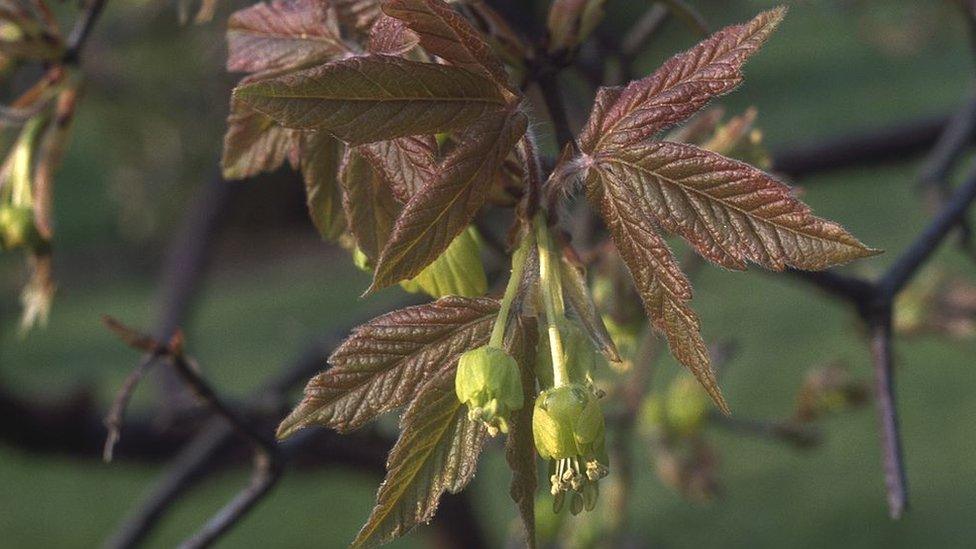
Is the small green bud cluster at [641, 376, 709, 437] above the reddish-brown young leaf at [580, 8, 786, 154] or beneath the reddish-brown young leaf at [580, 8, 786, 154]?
beneath

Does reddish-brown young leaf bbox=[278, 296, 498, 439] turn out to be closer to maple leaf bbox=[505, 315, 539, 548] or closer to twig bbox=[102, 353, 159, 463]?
maple leaf bbox=[505, 315, 539, 548]

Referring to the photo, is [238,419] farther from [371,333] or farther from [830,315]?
[830,315]

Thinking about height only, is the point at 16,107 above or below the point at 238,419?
above

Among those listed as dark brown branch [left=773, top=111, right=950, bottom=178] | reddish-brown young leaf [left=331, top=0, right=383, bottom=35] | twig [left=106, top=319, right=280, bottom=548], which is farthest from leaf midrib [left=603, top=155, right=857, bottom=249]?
dark brown branch [left=773, top=111, right=950, bottom=178]

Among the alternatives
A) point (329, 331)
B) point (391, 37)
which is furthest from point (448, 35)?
point (329, 331)

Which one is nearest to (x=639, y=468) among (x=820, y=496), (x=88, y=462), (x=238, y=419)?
(x=820, y=496)

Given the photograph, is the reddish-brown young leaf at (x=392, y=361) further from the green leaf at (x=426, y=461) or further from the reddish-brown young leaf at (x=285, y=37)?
the reddish-brown young leaf at (x=285, y=37)
